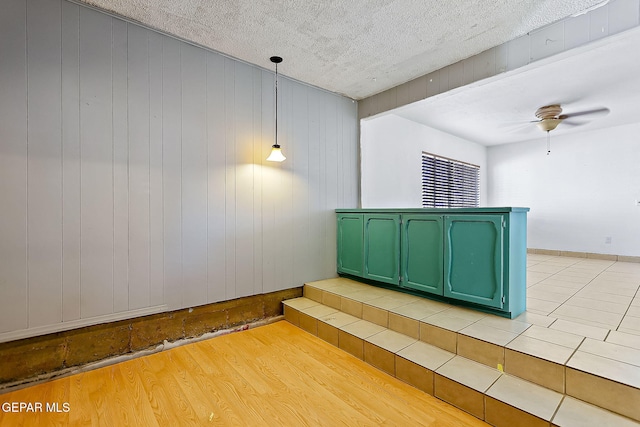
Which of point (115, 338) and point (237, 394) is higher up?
point (115, 338)

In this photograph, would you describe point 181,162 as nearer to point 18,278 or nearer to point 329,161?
point 18,278

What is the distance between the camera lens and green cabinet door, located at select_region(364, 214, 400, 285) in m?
3.12

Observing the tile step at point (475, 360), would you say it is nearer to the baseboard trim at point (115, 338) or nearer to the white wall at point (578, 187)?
the baseboard trim at point (115, 338)

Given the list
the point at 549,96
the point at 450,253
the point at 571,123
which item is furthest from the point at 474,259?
the point at 571,123

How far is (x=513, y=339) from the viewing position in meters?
1.94

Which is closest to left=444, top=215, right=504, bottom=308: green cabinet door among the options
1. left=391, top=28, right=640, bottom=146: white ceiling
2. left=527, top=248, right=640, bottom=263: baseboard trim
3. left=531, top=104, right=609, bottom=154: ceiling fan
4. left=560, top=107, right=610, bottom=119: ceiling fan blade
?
left=391, top=28, right=640, bottom=146: white ceiling

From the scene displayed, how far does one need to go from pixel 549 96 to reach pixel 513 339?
343 centimetres

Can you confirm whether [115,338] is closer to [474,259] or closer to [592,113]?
[474,259]

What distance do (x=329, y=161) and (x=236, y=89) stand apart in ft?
4.35

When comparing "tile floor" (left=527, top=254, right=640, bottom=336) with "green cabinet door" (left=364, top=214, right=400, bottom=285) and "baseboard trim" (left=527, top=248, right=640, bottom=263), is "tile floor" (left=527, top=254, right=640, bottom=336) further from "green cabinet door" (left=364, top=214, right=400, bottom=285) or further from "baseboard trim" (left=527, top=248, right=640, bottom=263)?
"green cabinet door" (left=364, top=214, right=400, bottom=285)

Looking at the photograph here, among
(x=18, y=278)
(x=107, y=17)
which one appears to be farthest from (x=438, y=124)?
(x=18, y=278)

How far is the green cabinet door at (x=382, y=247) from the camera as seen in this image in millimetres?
3123

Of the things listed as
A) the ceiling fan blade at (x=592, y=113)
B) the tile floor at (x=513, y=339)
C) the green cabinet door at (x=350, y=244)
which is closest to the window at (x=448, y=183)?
the ceiling fan blade at (x=592, y=113)

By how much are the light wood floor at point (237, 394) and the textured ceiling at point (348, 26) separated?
263cm
